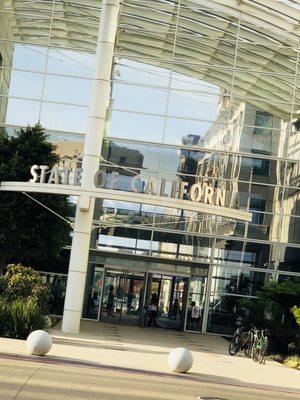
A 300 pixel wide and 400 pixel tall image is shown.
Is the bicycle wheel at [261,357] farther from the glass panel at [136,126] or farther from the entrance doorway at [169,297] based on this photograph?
the glass panel at [136,126]

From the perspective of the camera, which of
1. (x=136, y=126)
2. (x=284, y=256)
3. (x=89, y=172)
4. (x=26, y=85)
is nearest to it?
(x=89, y=172)

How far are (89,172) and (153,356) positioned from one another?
24.1 ft

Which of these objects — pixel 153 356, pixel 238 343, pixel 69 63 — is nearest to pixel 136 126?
pixel 69 63

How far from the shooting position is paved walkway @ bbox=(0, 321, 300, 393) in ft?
58.2

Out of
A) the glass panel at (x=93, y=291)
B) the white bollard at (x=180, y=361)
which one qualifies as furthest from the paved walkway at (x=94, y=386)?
the glass panel at (x=93, y=291)

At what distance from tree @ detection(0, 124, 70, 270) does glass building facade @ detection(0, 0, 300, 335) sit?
6.87 metres

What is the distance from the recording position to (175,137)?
35.2m

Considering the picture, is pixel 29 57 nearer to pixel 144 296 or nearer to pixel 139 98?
pixel 139 98

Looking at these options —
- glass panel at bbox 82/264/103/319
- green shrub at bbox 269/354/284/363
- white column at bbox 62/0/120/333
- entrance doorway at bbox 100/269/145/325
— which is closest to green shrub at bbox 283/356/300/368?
green shrub at bbox 269/354/284/363

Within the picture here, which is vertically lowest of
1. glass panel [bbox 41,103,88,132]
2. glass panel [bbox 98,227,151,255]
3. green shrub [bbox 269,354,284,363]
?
green shrub [bbox 269,354,284,363]

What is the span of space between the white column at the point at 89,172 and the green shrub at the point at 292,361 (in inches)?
270

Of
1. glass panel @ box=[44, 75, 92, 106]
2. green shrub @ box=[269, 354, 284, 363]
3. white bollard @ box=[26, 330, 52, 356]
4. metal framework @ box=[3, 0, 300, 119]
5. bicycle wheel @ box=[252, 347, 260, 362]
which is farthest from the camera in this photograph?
glass panel @ box=[44, 75, 92, 106]

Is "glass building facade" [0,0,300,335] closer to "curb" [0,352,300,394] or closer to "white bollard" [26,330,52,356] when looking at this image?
"white bollard" [26,330,52,356]

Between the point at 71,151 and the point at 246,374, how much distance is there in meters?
17.5
